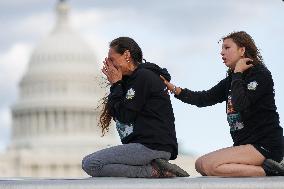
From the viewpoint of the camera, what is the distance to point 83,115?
15250 cm

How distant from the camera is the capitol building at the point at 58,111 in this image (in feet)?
485

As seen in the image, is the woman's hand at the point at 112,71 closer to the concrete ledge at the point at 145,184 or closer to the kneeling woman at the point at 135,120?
the kneeling woman at the point at 135,120

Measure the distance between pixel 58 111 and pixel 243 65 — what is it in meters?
143

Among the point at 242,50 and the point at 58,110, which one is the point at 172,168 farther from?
the point at 58,110

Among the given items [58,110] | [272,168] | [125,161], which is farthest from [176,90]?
[58,110]

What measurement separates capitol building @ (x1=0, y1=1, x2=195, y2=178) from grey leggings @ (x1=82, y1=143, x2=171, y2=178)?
133178 millimetres

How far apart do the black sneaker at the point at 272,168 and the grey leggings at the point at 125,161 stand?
873 mm

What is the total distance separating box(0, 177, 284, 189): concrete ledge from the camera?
9672 mm

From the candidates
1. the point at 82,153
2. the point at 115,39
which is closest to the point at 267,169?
the point at 115,39

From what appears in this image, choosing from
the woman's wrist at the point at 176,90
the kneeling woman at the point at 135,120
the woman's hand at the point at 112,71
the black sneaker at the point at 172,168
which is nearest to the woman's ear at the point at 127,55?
the kneeling woman at the point at 135,120

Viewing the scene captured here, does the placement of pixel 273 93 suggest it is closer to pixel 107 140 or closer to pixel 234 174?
pixel 234 174

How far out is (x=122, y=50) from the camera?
11.2 m

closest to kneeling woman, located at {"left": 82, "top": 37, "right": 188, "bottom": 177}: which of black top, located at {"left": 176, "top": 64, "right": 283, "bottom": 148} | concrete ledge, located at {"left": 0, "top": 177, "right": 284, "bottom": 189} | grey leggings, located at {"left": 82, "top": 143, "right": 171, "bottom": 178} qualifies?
grey leggings, located at {"left": 82, "top": 143, "right": 171, "bottom": 178}

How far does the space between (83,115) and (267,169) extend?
14179cm
